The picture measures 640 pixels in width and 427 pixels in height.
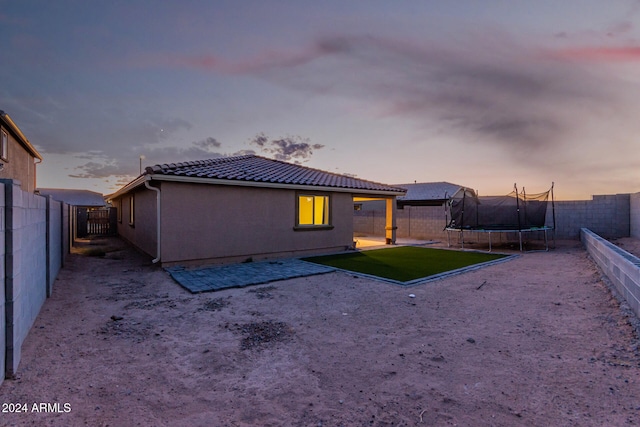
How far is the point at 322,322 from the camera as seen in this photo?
441cm

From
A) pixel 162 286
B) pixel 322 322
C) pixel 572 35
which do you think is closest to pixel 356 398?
pixel 322 322

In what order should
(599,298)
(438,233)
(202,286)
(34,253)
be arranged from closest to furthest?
1. (34,253)
2. (599,298)
3. (202,286)
4. (438,233)

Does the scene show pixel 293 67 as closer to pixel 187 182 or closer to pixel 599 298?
pixel 187 182

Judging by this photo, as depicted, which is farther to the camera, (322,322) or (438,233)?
(438,233)

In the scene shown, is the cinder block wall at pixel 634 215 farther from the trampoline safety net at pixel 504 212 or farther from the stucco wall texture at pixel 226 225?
the stucco wall texture at pixel 226 225

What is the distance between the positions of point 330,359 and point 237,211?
6434 mm

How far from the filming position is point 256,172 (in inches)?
395

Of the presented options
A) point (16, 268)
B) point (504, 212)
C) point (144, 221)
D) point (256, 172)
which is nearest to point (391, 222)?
point (504, 212)

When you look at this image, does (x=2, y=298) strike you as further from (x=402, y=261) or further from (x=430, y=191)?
(x=430, y=191)

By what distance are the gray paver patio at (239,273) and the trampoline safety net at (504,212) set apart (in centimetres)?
777

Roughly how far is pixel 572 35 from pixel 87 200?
158 feet

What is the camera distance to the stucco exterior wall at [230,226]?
7922 millimetres

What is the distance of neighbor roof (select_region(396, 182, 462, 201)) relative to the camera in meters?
25.4

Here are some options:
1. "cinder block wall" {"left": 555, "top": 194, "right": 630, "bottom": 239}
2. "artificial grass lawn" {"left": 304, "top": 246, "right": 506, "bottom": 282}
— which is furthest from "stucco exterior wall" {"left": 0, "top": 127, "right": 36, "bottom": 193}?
"cinder block wall" {"left": 555, "top": 194, "right": 630, "bottom": 239}
